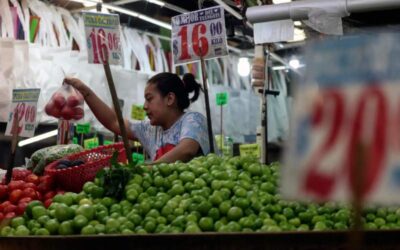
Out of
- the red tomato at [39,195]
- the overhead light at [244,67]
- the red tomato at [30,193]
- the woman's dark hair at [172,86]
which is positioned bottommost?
the red tomato at [39,195]

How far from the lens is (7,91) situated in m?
5.27

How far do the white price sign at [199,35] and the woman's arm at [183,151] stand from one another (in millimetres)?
549

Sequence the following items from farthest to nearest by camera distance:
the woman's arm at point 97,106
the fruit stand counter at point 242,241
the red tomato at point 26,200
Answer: the woman's arm at point 97,106 → the red tomato at point 26,200 → the fruit stand counter at point 242,241

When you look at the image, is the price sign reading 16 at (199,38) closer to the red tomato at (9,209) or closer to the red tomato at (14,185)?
the red tomato at (14,185)

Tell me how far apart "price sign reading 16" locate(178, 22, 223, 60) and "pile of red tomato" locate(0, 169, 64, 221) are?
114 centimetres

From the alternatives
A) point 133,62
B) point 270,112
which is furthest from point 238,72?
point 133,62

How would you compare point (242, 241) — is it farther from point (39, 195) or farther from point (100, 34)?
point (100, 34)

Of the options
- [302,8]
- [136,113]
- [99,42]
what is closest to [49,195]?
[99,42]

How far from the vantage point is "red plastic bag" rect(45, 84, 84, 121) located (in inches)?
172

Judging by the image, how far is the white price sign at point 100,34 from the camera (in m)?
3.01

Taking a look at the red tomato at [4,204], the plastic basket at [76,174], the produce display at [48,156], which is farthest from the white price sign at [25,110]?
the red tomato at [4,204]

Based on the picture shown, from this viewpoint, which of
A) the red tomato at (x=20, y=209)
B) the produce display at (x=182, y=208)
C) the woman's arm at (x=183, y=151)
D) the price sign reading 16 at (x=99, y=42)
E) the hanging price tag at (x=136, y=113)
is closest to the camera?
the produce display at (x=182, y=208)

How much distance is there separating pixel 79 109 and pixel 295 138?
351 centimetres

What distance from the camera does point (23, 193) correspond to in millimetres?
2861
